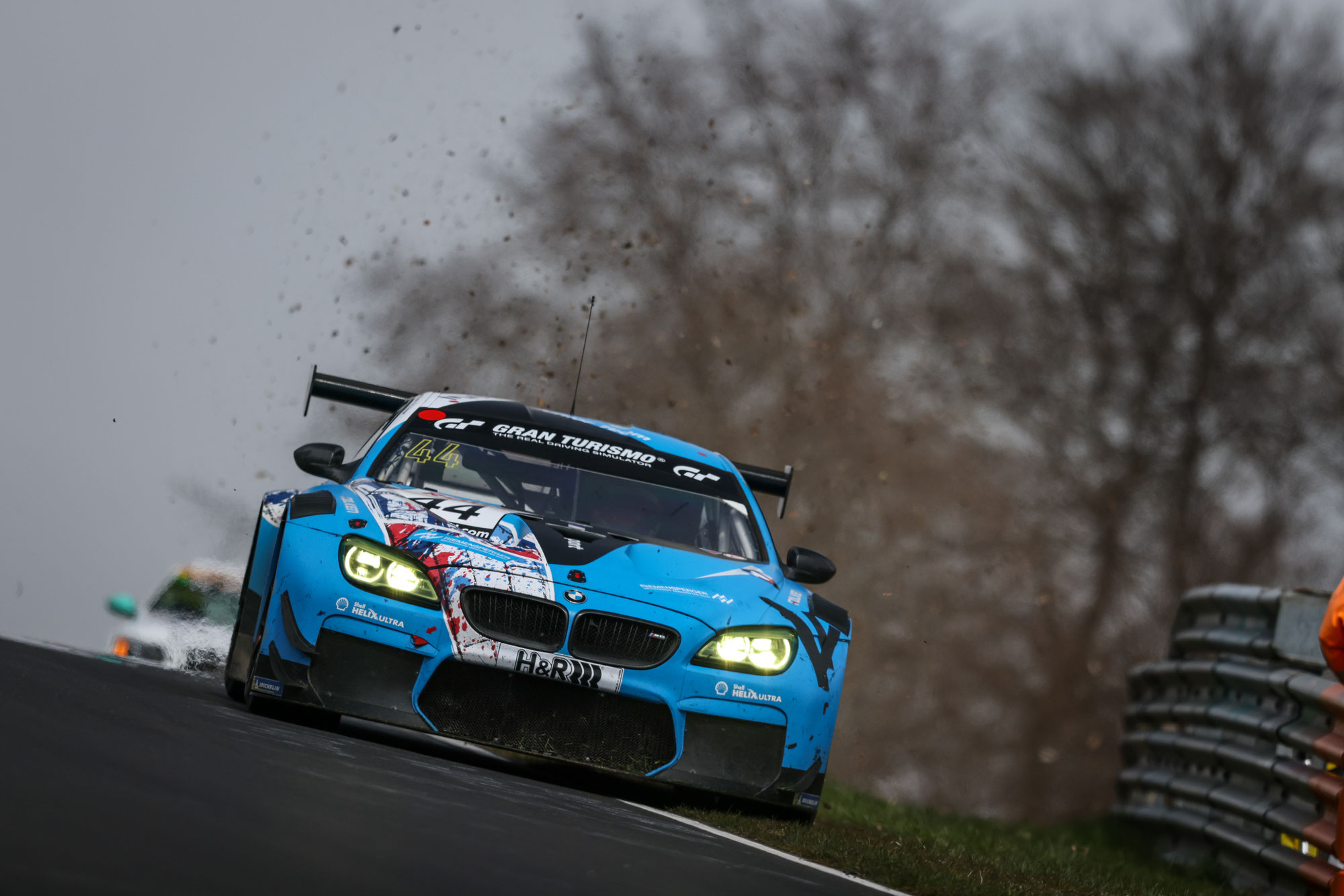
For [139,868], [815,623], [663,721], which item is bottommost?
[139,868]

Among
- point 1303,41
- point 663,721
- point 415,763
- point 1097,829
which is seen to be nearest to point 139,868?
point 415,763

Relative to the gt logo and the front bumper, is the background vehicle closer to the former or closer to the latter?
the gt logo

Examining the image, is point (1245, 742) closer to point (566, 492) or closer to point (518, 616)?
point (566, 492)

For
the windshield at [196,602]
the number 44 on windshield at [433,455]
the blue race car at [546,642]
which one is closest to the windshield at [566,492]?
the number 44 on windshield at [433,455]

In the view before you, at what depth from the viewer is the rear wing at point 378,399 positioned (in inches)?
384

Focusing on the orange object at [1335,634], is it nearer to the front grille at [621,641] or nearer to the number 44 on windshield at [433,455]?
the front grille at [621,641]

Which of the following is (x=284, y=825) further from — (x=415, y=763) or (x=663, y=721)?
(x=663, y=721)

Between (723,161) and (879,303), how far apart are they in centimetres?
334

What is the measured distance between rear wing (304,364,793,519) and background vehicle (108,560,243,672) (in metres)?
1.19

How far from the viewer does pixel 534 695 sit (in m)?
6.45

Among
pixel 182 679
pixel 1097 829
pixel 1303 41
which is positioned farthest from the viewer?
pixel 1303 41

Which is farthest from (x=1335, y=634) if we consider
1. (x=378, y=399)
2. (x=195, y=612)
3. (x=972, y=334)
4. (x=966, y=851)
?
(x=972, y=334)

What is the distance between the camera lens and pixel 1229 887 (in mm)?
8273

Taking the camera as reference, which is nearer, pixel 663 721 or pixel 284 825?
pixel 284 825
